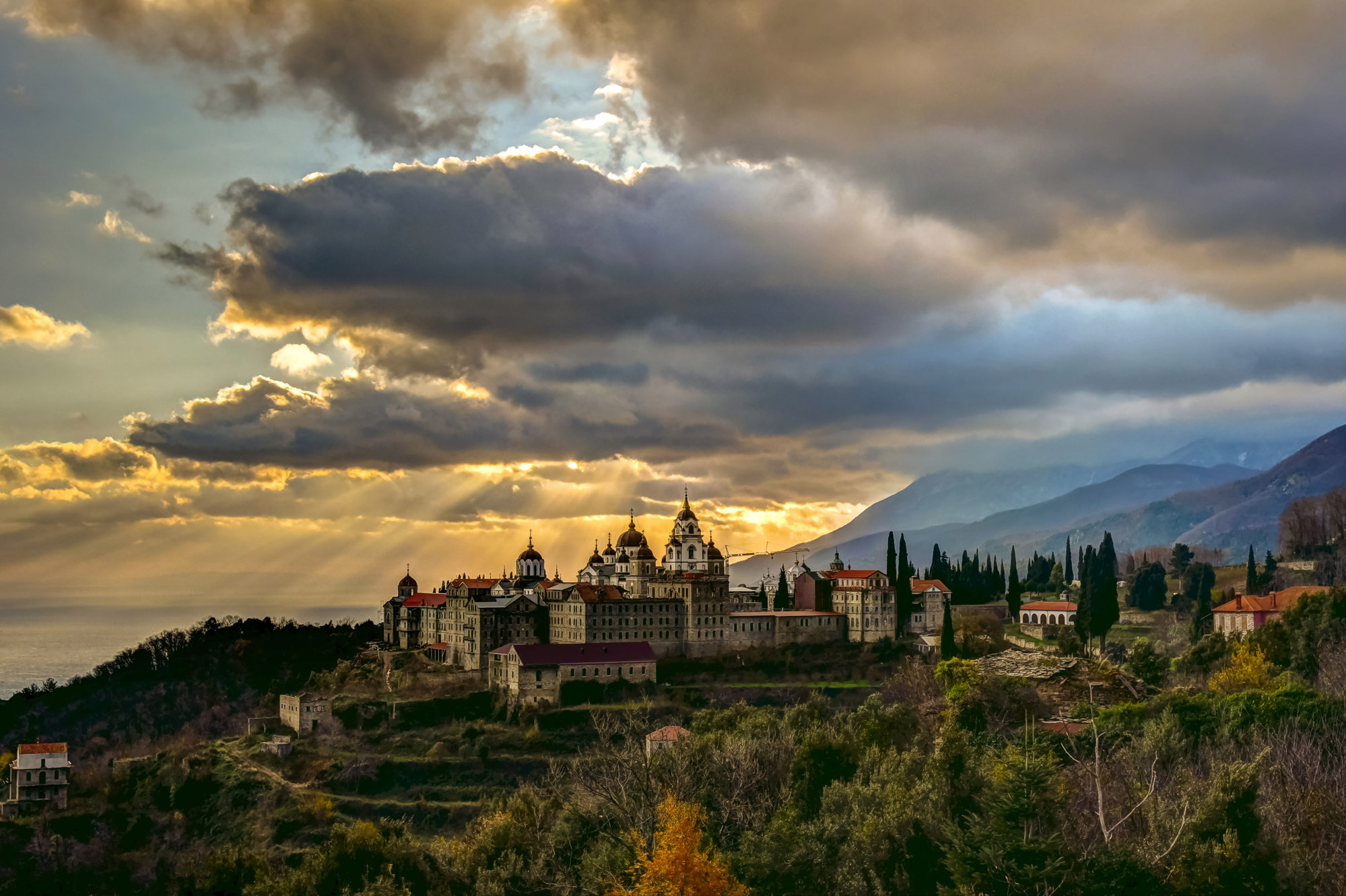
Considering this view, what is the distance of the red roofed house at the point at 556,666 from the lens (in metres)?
80.1

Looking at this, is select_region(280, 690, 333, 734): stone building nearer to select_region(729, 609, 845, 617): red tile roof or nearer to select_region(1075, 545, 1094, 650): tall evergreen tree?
select_region(729, 609, 845, 617): red tile roof

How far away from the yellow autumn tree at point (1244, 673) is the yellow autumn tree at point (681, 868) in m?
30.7

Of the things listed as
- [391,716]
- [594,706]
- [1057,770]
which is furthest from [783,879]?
[391,716]

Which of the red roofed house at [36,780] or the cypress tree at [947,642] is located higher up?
the cypress tree at [947,642]

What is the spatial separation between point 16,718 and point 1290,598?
104523 millimetres

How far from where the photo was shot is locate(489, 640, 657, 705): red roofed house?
3155 inches

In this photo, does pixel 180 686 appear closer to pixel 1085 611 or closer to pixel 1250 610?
pixel 1085 611

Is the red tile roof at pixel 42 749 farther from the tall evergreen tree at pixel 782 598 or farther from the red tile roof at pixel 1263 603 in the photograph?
the red tile roof at pixel 1263 603

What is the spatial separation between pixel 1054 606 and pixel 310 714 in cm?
5706

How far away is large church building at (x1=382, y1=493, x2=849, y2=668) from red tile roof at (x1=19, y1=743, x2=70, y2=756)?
2593 centimetres

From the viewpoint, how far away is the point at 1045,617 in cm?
9550

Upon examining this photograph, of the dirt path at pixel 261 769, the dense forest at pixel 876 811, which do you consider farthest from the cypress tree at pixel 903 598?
the dirt path at pixel 261 769

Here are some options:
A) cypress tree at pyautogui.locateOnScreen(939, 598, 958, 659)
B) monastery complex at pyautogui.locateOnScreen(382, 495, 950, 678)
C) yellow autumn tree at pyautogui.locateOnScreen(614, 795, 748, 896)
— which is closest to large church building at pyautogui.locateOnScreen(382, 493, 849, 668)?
monastery complex at pyautogui.locateOnScreen(382, 495, 950, 678)


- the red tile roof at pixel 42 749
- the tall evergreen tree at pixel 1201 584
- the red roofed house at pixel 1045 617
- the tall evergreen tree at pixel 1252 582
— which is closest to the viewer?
the red tile roof at pixel 42 749
